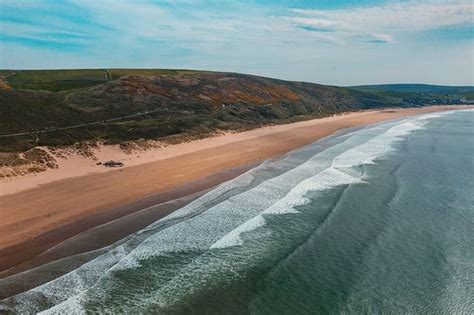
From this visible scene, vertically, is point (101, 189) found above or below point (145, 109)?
below

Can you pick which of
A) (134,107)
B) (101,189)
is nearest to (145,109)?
(134,107)

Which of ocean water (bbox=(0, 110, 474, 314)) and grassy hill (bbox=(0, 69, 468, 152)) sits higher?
grassy hill (bbox=(0, 69, 468, 152))

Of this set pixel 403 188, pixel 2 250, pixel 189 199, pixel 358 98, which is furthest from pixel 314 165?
pixel 358 98

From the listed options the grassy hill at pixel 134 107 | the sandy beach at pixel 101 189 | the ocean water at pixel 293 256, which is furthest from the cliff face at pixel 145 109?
the ocean water at pixel 293 256

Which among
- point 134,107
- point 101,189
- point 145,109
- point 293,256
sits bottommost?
point 293,256

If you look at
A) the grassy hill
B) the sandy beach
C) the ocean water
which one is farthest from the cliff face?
the ocean water

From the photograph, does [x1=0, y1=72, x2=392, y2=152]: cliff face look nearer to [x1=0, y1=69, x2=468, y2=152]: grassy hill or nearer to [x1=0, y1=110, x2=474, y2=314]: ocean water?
[x1=0, y1=69, x2=468, y2=152]: grassy hill

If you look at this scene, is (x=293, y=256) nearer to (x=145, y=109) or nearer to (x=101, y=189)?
(x=101, y=189)

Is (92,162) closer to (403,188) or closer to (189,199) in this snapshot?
(189,199)
